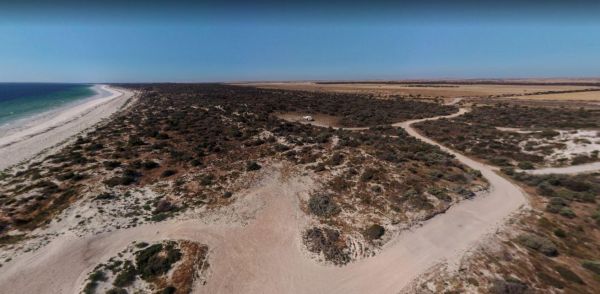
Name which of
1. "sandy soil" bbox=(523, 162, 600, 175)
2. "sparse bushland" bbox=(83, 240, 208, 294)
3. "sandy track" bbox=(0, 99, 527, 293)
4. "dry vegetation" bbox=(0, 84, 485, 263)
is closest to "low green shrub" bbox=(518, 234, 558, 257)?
"sandy track" bbox=(0, 99, 527, 293)

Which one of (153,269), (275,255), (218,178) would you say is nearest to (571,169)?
(275,255)

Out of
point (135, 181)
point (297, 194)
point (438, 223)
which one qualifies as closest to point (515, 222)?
point (438, 223)

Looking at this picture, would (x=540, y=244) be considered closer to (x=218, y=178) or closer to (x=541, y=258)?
(x=541, y=258)

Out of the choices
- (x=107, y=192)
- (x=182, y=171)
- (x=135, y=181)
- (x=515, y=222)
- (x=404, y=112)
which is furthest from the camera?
(x=404, y=112)

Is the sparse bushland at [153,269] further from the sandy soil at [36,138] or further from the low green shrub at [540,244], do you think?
the sandy soil at [36,138]

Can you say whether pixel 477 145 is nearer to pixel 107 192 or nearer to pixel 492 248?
pixel 492 248

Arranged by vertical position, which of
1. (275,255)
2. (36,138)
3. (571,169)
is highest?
(36,138)

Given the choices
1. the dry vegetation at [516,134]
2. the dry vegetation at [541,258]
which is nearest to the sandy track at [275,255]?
the dry vegetation at [541,258]

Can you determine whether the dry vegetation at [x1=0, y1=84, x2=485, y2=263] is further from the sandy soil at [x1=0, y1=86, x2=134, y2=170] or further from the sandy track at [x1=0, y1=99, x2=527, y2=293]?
the sandy soil at [x1=0, y1=86, x2=134, y2=170]
